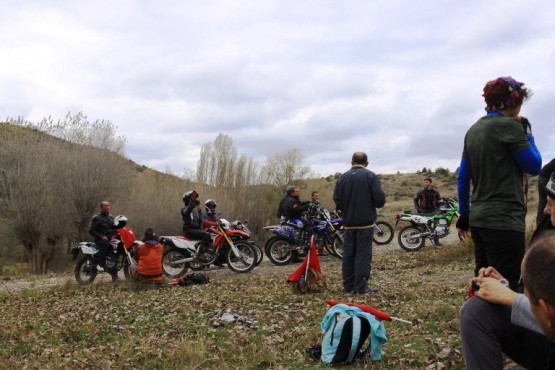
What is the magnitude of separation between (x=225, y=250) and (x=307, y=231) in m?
2.04

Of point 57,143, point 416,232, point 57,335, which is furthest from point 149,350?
point 57,143

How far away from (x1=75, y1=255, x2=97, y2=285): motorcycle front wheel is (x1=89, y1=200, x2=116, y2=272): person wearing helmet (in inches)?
5.0

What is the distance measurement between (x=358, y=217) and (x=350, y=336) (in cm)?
313

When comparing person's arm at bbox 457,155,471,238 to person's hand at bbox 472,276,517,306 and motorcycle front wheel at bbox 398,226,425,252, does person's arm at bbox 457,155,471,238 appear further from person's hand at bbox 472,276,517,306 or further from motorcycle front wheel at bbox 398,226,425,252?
motorcycle front wheel at bbox 398,226,425,252

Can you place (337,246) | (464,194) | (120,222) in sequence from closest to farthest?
(464,194) → (120,222) → (337,246)

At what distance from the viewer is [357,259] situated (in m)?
7.14

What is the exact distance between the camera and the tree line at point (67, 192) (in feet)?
68.8

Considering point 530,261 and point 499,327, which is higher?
point 530,261

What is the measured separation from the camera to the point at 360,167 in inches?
291

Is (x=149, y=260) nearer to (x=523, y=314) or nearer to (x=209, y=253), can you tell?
(x=209, y=253)

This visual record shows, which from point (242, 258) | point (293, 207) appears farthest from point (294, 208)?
point (242, 258)

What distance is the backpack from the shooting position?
4211 mm

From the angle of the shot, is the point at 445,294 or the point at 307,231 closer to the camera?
the point at 445,294

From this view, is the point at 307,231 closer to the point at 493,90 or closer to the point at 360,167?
the point at 360,167
